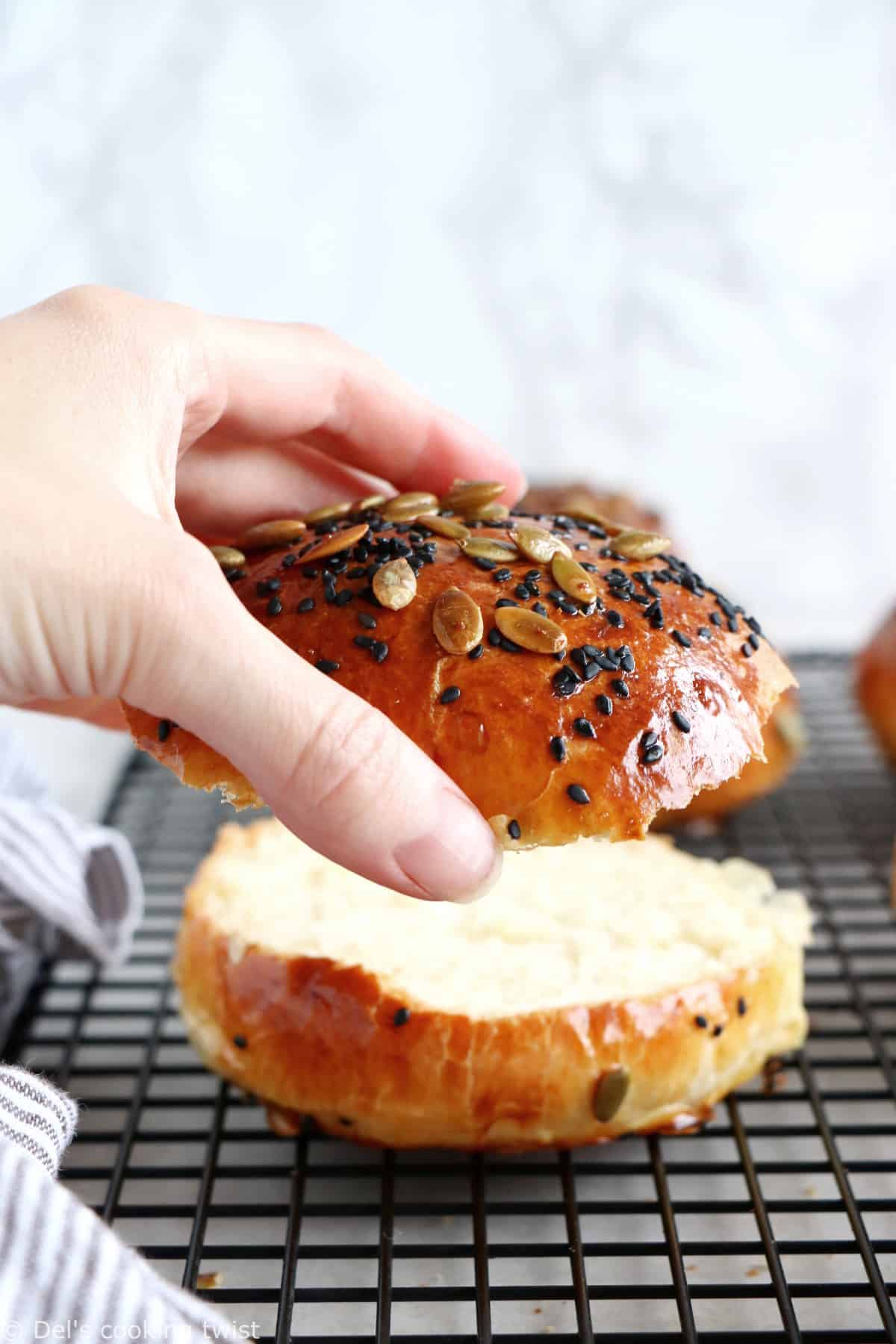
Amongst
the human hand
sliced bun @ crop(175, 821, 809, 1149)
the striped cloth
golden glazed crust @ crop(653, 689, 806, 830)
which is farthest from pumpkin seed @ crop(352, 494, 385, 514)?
golden glazed crust @ crop(653, 689, 806, 830)

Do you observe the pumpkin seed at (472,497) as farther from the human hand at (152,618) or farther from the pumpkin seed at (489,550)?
the human hand at (152,618)

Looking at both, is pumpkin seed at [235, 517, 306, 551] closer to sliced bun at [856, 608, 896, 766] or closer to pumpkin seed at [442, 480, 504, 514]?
pumpkin seed at [442, 480, 504, 514]

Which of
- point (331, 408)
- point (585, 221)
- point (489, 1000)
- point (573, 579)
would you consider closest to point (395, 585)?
point (573, 579)

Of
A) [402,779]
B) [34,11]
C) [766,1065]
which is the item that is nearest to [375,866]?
[402,779]

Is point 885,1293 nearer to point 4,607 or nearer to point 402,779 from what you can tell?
point 402,779

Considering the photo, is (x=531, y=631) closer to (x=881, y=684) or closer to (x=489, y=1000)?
(x=489, y=1000)

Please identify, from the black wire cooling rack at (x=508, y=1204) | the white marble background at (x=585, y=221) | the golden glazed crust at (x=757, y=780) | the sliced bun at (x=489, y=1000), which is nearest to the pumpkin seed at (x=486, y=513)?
the sliced bun at (x=489, y=1000)
